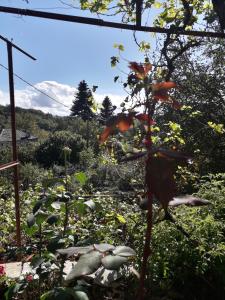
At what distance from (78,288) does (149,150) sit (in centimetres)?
67

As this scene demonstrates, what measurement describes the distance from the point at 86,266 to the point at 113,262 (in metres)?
0.07

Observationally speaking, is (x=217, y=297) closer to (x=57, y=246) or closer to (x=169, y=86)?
(x=57, y=246)

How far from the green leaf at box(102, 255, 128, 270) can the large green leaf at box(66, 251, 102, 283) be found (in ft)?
0.06

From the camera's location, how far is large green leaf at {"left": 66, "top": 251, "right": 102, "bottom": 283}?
991 millimetres

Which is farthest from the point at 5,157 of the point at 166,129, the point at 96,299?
the point at 96,299

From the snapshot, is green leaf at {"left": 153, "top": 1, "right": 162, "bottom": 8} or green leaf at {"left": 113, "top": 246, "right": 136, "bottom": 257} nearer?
green leaf at {"left": 113, "top": 246, "right": 136, "bottom": 257}

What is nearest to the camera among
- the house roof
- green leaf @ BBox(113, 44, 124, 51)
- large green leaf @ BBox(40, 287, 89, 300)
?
large green leaf @ BBox(40, 287, 89, 300)

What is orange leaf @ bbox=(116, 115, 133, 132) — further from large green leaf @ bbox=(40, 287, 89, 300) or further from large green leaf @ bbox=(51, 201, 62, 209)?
large green leaf @ bbox=(51, 201, 62, 209)

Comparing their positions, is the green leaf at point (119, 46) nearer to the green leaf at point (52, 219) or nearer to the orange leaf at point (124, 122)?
the green leaf at point (52, 219)

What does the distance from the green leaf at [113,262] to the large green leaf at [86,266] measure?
19mm

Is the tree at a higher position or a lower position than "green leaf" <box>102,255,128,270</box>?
higher

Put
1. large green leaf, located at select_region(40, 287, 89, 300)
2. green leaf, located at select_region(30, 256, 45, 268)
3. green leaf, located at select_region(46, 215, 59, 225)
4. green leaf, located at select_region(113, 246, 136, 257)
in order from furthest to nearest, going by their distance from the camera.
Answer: green leaf, located at select_region(46, 215, 59, 225), green leaf, located at select_region(30, 256, 45, 268), large green leaf, located at select_region(40, 287, 89, 300), green leaf, located at select_region(113, 246, 136, 257)

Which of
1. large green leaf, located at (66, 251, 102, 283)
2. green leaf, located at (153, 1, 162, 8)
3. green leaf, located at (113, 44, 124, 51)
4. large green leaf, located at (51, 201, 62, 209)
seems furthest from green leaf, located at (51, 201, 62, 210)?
green leaf, located at (153, 1, 162, 8)

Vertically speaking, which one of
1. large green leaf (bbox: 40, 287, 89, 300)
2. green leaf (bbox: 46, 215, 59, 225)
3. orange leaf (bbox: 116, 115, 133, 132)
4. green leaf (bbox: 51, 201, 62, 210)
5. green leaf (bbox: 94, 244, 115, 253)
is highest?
orange leaf (bbox: 116, 115, 133, 132)
